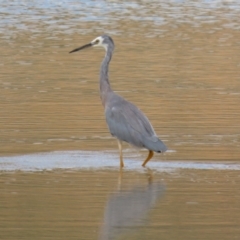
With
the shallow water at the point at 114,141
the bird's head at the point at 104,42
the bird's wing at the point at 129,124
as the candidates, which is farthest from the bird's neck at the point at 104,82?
the shallow water at the point at 114,141

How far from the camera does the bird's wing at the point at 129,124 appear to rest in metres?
11.4

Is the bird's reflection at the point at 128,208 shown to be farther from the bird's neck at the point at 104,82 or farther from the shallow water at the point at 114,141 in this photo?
the bird's neck at the point at 104,82

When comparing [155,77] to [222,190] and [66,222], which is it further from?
[66,222]

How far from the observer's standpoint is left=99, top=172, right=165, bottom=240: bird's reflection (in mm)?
8578

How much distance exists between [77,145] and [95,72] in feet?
19.4

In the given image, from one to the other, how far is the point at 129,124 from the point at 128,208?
7.56ft

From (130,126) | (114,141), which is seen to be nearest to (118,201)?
(130,126)

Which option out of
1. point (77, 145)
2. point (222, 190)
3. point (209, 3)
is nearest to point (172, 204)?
point (222, 190)

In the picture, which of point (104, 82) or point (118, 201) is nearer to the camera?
point (118, 201)

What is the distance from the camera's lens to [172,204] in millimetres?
9570

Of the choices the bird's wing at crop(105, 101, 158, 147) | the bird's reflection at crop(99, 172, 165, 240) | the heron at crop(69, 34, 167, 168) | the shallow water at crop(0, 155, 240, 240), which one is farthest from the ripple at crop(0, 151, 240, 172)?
the bird's reflection at crop(99, 172, 165, 240)

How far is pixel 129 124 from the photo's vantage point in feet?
37.9

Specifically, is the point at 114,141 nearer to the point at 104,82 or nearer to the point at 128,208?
the point at 104,82

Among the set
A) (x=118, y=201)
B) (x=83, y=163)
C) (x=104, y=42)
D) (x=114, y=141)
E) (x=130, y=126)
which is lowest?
(x=114, y=141)
